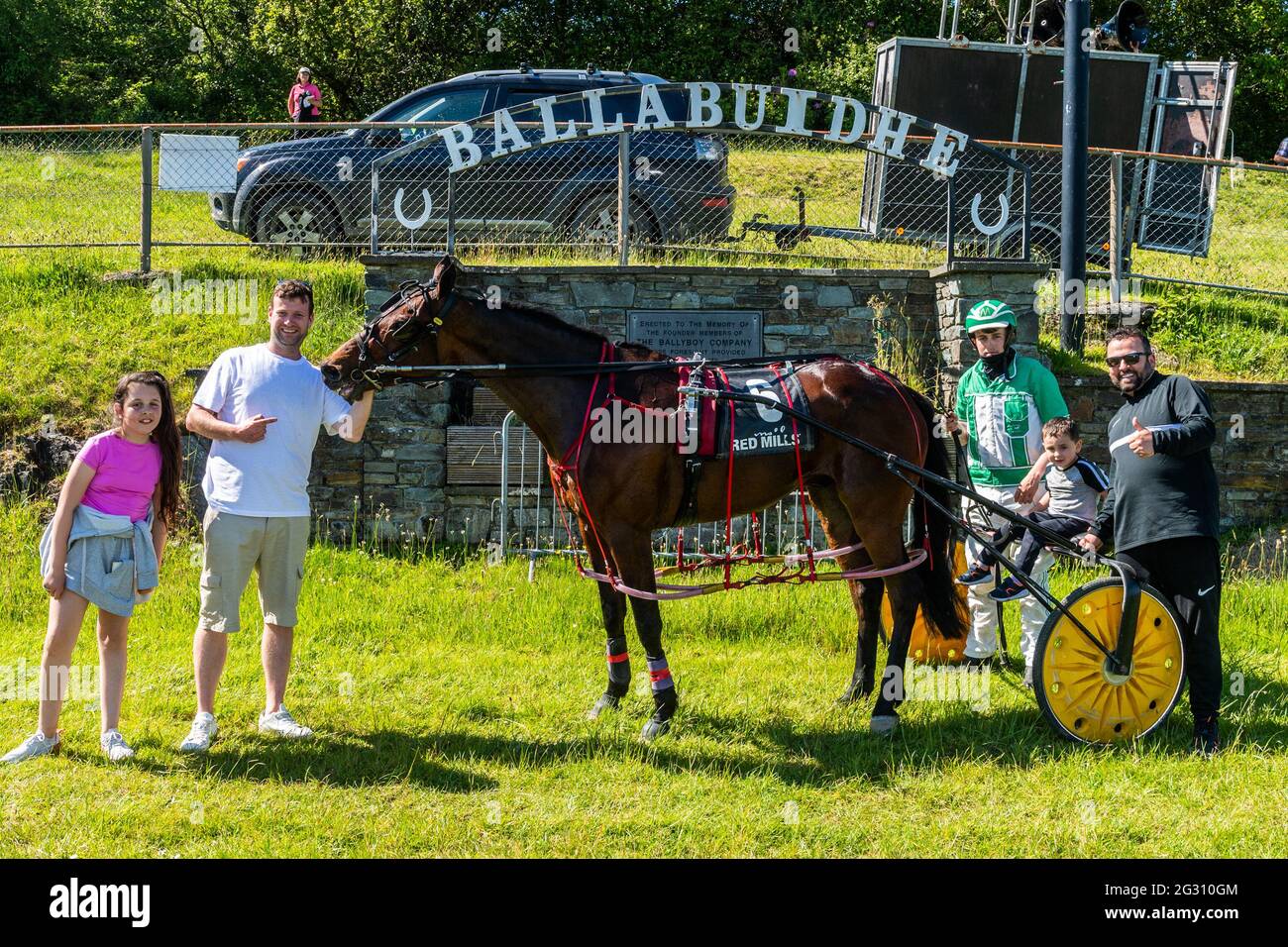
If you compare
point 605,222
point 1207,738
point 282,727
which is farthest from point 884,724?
point 605,222

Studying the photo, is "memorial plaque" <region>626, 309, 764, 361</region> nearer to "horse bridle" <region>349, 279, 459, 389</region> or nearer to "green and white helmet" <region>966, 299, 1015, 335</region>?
"green and white helmet" <region>966, 299, 1015, 335</region>

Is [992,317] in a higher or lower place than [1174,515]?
higher

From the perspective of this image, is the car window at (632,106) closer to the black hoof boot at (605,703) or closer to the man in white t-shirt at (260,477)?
the man in white t-shirt at (260,477)

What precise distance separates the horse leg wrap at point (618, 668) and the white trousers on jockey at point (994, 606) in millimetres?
2057

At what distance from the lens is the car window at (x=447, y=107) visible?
476 inches

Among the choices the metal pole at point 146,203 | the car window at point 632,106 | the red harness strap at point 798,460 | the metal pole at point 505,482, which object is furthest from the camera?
the car window at point 632,106

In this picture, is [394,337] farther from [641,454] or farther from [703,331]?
[703,331]

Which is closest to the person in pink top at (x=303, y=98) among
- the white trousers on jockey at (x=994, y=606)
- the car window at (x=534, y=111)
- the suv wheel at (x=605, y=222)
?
the car window at (x=534, y=111)

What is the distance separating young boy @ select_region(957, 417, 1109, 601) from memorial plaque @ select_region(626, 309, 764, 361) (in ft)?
12.6

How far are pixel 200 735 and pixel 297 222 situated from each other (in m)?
7.57

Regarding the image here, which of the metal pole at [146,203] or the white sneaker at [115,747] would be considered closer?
the white sneaker at [115,747]

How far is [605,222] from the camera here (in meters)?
11.1

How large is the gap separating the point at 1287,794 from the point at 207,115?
25.9 m

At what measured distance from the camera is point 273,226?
1184cm
